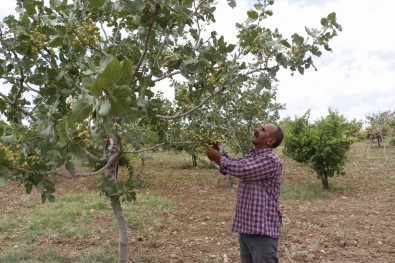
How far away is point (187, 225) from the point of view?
22.6 ft

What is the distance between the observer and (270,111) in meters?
12.2

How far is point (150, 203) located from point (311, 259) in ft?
15.2

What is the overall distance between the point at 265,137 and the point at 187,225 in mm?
4085

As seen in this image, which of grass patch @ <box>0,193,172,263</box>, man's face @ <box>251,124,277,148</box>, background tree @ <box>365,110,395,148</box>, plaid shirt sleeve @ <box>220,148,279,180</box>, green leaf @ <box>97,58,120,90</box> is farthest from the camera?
background tree @ <box>365,110,395,148</box>

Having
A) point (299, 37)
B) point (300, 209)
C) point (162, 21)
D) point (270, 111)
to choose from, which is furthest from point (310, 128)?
point (162, 21)

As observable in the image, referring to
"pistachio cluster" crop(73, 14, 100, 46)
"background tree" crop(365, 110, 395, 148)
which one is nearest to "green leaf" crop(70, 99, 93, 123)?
"pistachio cluster" crop(73, 14, 100, 46)

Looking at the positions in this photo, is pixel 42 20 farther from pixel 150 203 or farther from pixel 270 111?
pixel 270 111

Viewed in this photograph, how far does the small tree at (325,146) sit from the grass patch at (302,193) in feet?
2.21

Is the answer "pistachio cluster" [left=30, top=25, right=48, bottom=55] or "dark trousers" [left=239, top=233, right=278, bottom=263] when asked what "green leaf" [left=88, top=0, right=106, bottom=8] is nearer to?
"pistachio cluster" [left=30, top=25, right=48, bottom=55]

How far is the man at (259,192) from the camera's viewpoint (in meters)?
3.01

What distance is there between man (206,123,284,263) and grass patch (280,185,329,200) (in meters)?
6.68

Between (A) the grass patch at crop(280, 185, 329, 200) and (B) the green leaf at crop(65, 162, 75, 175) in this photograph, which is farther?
(A) the grass patch at crop(280, 185, 329, 200)

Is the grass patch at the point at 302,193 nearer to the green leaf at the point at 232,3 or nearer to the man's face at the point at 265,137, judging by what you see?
the man's face at the point at 265,137

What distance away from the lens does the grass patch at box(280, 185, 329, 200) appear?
32.1 feet
